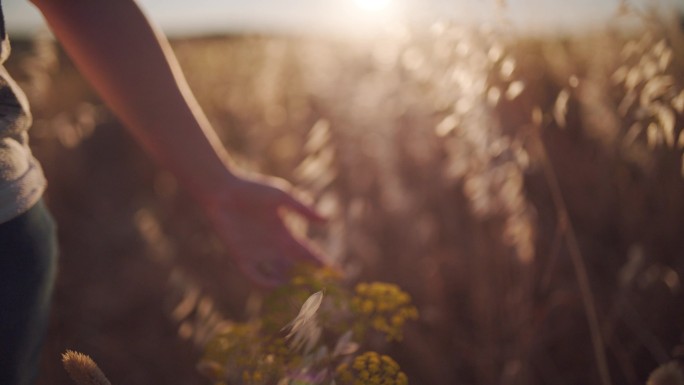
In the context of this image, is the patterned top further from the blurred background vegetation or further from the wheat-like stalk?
the blurred background vegetation

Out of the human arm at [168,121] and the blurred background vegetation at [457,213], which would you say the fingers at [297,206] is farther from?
the blurred background vegetation at [457,213]

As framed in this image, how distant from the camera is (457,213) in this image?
93.1 inches

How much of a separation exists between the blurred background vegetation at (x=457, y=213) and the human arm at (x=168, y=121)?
344mm

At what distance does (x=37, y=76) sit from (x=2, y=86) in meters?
1.74

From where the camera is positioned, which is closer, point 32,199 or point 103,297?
point 32,199

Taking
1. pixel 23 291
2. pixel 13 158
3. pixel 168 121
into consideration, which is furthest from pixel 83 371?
pixel 168 121

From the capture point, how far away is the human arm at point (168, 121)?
864mm

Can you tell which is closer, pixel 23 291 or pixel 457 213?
pixel 23 291

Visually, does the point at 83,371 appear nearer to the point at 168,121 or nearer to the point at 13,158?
the point at 13,158

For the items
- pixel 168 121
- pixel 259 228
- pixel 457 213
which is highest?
pixel 168 121

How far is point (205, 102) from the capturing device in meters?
3.81

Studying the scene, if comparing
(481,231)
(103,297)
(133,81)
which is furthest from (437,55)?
(103,297)

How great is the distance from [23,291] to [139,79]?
1.39 ft

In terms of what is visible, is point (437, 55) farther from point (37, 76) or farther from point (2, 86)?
point (37, 76)
